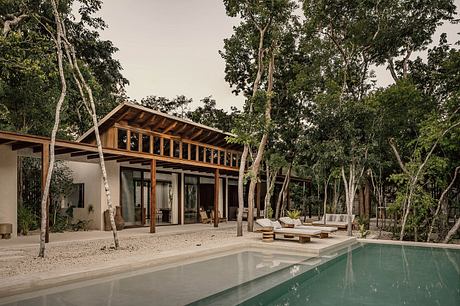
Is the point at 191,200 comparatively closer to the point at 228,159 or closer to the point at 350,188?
the point at 228,159

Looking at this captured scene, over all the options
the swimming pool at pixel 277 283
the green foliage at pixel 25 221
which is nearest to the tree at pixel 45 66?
the swimming pool at pixel 277 283

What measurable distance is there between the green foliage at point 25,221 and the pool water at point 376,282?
33.2 feet

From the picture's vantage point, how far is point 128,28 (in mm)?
17484

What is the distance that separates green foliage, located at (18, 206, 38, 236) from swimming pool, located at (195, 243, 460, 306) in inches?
382

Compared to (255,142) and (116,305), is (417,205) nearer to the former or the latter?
(255,142)

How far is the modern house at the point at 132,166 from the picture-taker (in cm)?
1140

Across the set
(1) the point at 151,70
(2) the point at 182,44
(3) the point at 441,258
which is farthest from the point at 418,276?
(1) the point at 151,70

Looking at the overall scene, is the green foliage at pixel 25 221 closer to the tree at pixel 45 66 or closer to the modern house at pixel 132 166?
the modern house at pixel 132 166

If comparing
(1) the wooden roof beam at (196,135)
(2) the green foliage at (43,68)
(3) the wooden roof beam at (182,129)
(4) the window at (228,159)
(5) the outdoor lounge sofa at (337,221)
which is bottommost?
(5) the outdoor lounge sofa at (337,221)

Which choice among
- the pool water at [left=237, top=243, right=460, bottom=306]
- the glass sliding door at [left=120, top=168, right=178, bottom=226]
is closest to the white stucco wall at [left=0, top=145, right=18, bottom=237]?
the glass sliding door at [left=120, top=168, right=178, bottom=226]

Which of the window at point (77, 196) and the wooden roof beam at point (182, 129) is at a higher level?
the wooden roof beam at point (182, 129)

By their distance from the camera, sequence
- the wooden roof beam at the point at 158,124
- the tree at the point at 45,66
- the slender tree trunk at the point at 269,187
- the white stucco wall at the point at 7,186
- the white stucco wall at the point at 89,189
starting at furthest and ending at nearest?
1. the slender tree trunk at the point at 269,187
2. the wooden roof beam at the point at 158,124
3. the white stucco wall at the point at 89,189
4. the white stucco wall at the point at 7,186
5. the tree at the point at 45,66

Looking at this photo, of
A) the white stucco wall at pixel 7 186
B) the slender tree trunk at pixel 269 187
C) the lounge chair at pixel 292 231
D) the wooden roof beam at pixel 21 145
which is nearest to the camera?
the wooden roof beam at pixel 21 145

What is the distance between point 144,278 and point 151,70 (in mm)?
16246
